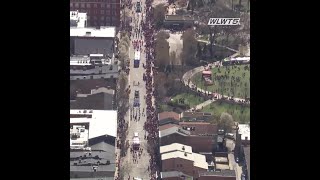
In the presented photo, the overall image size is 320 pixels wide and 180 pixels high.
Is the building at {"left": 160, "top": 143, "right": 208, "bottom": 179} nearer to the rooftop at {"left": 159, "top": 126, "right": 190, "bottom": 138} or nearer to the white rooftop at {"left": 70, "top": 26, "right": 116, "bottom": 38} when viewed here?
the rooftop at {"left": 159, "top": 126, "right": 190, "bottom": 138}

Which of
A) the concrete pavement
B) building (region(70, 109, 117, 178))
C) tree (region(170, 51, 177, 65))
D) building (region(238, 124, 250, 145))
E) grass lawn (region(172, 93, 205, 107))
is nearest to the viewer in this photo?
building (region(70, 109, 117, 178))

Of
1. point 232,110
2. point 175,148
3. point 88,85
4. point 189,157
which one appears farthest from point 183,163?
point 88,85

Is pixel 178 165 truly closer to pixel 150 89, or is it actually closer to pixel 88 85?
pixel 150 89

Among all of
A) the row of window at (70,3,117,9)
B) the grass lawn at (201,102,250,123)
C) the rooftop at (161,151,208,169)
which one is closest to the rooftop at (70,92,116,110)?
the rooftop at (161,151,208,169)

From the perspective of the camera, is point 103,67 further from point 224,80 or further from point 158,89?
point 224,80
